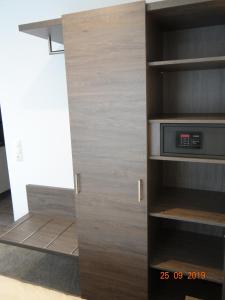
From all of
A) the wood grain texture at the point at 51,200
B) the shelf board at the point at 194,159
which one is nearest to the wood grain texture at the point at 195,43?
the shelf board at the point at 194,159

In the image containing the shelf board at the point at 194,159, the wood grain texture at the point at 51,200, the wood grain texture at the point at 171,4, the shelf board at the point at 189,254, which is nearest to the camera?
the wood grain texture at the point at 171,4

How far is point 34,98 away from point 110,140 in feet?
3.75

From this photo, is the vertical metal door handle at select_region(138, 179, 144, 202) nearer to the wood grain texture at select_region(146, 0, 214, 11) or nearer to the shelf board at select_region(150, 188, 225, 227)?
the shelf board at select_region(150, 188, 225, 227)

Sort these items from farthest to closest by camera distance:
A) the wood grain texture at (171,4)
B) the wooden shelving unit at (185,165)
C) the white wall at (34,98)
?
1. the white wall at (34,98)
2. the wooden shelving unit at (185,165)
3. the wood grain texture at (171,4)

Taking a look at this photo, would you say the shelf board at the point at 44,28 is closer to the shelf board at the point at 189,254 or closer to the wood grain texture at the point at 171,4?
the wood grain texture at the point at 171,4

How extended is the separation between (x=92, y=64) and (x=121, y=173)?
67 cm

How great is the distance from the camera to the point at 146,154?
61.5 inches

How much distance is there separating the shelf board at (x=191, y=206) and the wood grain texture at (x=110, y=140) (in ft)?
0.54

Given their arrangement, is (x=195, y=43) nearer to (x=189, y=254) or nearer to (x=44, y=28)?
(x=44, y=28)

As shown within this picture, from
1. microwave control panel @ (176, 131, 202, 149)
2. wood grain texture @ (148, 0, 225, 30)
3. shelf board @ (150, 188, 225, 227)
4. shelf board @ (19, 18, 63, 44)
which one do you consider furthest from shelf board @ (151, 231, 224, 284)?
shelf board @ (19, 18, 63, 44)

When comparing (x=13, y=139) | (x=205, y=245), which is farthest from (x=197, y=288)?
(x=13, y=139)

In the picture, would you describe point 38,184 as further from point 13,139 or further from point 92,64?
point 92,64

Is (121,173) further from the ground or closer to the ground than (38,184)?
further from the ground

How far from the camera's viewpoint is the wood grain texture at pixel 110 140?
4.89 ft
